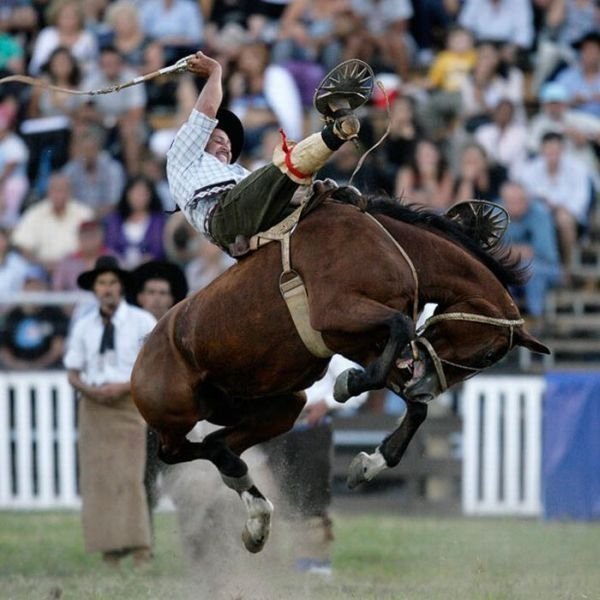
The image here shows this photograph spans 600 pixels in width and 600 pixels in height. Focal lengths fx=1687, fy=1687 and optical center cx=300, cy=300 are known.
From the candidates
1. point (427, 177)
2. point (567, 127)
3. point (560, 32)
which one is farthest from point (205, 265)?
point (560, 32)

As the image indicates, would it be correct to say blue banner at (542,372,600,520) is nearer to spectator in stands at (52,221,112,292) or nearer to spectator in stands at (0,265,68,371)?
spectator in stands at (52,221,112,292)

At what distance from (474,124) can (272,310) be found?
298 inches

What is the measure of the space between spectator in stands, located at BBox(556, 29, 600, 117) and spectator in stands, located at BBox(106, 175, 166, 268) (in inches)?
157

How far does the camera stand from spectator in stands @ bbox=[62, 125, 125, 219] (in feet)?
49.3

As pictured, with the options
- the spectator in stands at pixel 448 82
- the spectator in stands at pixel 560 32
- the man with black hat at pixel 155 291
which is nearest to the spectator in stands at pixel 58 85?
the spectator in stands at pixel 448 82

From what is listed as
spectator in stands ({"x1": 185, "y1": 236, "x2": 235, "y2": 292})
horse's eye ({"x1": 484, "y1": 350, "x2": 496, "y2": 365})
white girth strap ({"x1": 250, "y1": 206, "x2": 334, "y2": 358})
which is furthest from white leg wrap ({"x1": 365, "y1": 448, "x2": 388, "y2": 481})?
spectator in stands ({"x1": 185, "y1": 236, "x2": 235, "y2": 292})

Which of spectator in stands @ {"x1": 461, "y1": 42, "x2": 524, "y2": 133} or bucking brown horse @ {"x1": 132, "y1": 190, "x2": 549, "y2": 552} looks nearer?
bucking brown horse @ {"x1": 132, "y1": 190, "x2": 549, "y2": 552}

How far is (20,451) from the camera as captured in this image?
13.8 metres

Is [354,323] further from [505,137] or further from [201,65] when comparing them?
[505,137]

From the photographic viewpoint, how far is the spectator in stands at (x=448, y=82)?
1513cm

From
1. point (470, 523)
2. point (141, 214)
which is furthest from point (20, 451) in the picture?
point (470, 523)

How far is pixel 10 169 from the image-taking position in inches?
607

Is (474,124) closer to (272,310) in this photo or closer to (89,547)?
(89,547)

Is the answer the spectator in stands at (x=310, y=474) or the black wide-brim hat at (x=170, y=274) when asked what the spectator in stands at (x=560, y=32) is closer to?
the black wide-brim hat at (x=170, y=274)
